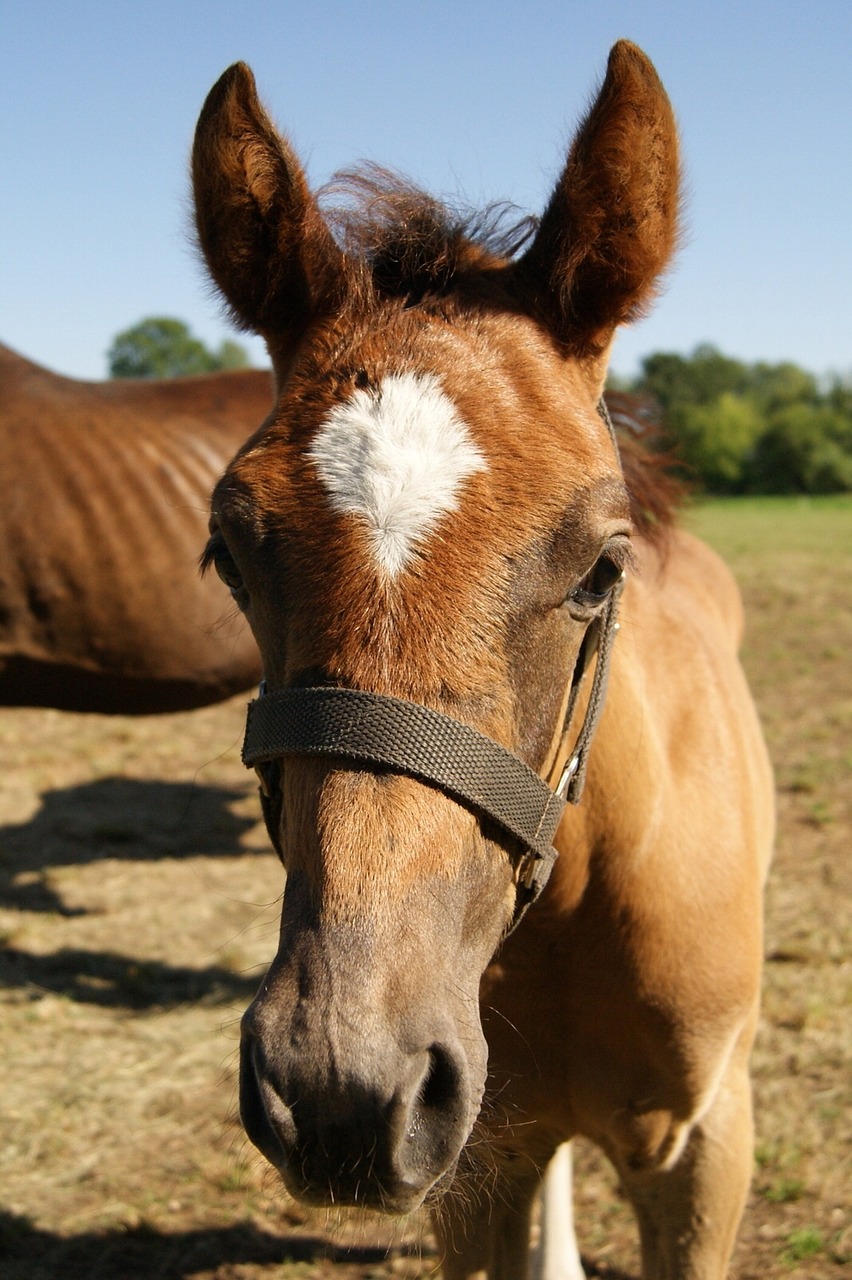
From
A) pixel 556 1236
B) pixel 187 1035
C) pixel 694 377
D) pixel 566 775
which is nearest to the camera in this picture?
pixel 566 775

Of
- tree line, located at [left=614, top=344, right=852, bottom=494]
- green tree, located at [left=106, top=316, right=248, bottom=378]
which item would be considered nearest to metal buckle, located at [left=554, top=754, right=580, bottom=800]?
tree line, located at [left=614, top=344, right=852, bottom=494]

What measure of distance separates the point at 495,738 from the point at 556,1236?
213 cm

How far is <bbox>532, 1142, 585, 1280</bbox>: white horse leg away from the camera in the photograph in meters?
2.99

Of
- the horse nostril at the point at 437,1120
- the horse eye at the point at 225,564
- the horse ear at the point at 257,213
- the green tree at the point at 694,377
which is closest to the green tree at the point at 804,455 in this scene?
the green tree at the point at 694,377

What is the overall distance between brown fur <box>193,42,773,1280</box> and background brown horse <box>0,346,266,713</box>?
2.66m

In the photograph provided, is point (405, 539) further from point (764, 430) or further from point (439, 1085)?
point (764, 430)

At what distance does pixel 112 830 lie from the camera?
22.0ft

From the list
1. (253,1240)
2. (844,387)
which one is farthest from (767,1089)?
(844,387)

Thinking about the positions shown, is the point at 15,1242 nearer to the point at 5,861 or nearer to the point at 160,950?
the point at 160,950

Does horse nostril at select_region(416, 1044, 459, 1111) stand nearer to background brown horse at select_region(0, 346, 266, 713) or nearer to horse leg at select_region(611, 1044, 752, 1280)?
horse leg at select_region(611, 1044, 752, 1280)

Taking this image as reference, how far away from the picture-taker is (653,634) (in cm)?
267

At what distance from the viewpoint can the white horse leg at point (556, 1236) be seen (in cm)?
299

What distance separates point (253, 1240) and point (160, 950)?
211 centimetres

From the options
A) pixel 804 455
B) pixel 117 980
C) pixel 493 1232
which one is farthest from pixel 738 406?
Answer: pixel 493 1232
